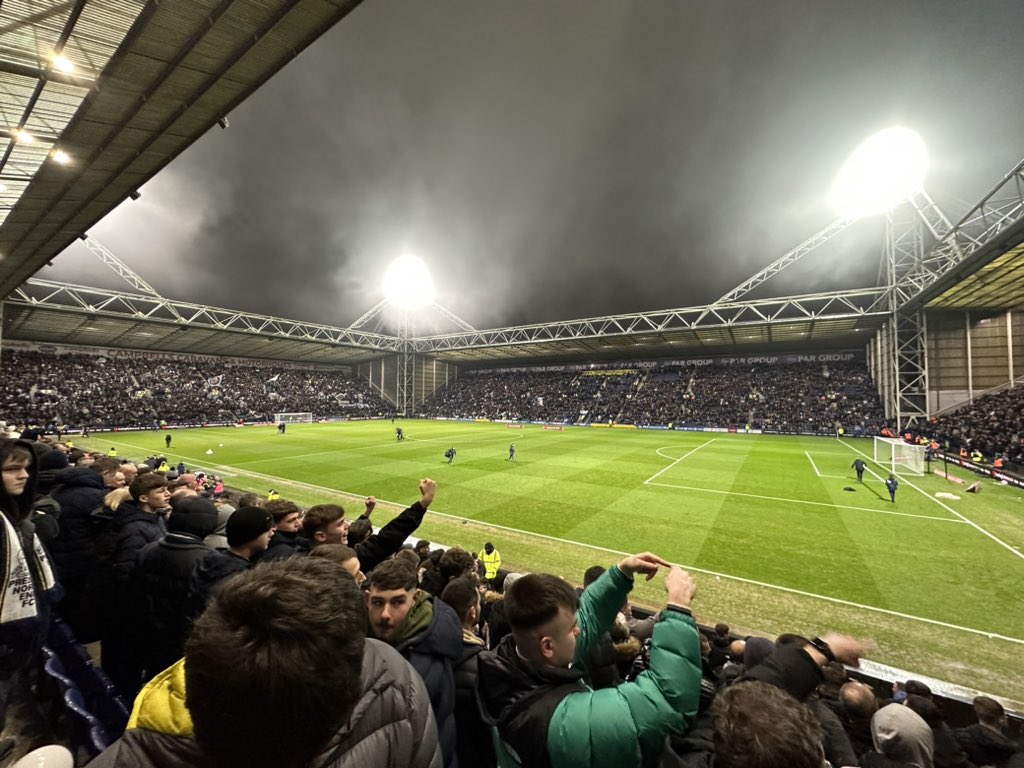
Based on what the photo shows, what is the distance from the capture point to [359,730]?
4.49 feet

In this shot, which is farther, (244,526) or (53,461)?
(53,461)

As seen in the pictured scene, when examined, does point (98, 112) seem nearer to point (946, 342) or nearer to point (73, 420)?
point (73, 420)

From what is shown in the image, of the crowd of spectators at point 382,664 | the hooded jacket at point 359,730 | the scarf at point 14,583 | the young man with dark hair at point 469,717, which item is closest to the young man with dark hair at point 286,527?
the crowd of spectators at point 382,664

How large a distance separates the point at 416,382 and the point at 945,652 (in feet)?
221

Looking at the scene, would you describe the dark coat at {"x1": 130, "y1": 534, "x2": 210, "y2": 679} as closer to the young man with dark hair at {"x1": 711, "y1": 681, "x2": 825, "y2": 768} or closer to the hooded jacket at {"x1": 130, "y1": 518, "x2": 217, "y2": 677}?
the hooded jacket at {"x1": 130, "y1": 518, "x2": 217, "y2": 677}

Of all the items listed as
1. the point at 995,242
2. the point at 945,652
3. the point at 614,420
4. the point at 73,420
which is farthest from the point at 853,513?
the point at 73,420

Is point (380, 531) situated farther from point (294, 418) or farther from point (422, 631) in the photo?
point (294, 418)

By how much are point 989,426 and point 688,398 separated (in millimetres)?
30179

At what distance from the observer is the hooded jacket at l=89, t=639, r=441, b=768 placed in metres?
1.29

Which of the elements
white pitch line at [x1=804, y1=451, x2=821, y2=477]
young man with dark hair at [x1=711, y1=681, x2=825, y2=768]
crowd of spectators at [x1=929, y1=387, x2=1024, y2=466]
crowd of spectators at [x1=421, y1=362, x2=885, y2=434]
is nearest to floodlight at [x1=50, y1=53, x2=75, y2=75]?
young man with dark hair at [x1=711, y1=681, x2=825, y2=768]

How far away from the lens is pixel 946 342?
3194cm

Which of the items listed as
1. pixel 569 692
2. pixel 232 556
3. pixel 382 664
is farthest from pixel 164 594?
pixel 569 692

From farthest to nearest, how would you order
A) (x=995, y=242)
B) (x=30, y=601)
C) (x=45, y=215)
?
(x=995, y=242) < (x=45, y=215) < (x=30, y=601)

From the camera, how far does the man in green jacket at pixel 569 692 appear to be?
185cm
